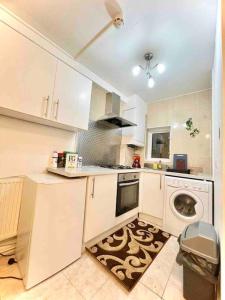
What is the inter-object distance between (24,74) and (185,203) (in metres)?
2.59

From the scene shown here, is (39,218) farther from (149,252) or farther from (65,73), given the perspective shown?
(65,73)

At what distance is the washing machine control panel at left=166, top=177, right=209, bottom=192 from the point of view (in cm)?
179

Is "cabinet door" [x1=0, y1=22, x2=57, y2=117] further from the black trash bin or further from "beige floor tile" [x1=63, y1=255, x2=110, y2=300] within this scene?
the black trash bin

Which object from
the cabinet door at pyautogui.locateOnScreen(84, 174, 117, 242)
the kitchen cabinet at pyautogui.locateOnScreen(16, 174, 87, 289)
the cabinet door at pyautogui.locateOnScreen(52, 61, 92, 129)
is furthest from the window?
the kitchen cabinet at pyautogui.locateOnScreen(16, 174, 87, 289)

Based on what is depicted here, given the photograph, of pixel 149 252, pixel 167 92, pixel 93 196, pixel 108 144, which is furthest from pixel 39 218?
pixel 167 92

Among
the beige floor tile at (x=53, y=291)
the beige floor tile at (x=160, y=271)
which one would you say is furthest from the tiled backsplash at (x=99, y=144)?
the beige floor tile at (x=160, y=271)

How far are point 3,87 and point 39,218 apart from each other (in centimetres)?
119

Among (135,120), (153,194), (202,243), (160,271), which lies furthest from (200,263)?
(135,120)

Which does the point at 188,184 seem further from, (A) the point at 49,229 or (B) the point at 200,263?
(A) the point at 49,229

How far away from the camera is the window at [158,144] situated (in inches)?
119

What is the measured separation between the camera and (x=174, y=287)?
3.78 feet

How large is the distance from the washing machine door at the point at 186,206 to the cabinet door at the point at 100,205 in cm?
92

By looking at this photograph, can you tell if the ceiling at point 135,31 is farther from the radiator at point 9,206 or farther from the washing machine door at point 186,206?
the washing machine door at point 186,206

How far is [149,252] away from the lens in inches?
60.9
